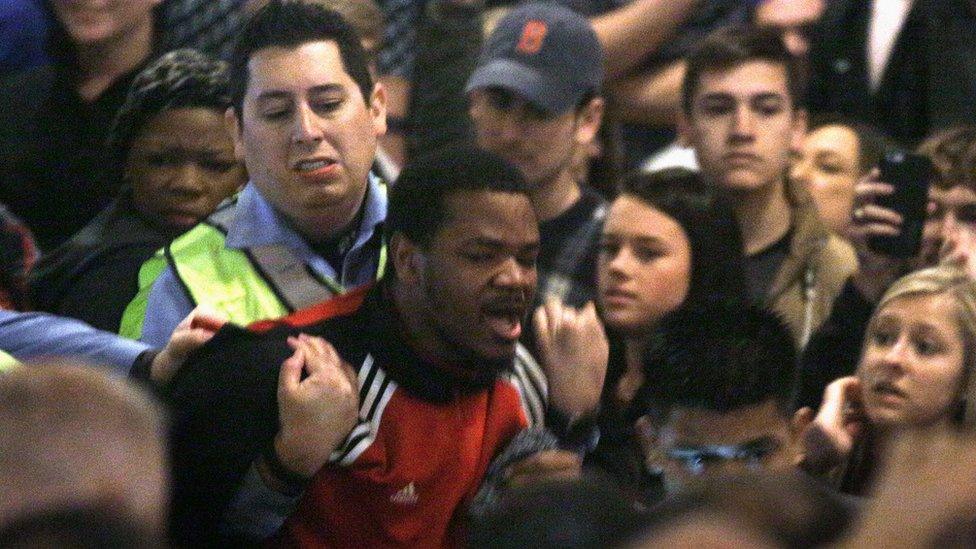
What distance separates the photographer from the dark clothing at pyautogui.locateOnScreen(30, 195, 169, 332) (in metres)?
3.88

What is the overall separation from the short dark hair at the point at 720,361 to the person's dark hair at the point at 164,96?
3.43 feet

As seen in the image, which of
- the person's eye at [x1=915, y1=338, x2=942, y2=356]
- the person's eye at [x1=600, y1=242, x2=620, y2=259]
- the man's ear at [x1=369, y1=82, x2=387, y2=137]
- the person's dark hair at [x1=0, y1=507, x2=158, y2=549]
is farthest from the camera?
the person's eye at [x1=600, y1=242, x2=620, y2=259]

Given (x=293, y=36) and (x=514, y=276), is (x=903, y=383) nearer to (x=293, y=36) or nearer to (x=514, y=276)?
(x=514, y=276)

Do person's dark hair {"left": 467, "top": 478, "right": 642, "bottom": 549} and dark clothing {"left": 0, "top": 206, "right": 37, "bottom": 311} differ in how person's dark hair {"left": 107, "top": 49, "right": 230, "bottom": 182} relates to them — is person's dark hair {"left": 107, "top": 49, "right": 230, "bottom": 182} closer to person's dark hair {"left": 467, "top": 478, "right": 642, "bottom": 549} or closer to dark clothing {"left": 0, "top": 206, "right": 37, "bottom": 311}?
dark clothing {"left": 0, "top": 206, "right": 37, "bottom": 311}

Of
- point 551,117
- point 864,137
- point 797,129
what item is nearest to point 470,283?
point 551,117

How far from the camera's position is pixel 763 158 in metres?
4.65

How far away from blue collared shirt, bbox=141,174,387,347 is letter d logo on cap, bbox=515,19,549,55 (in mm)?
1110

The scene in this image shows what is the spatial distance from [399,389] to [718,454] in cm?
57

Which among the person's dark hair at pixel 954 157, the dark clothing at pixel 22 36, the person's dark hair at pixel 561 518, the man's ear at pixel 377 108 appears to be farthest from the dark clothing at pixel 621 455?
the dark clothing at pixel 22 36

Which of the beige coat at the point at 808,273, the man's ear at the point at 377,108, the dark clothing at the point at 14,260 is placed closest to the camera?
the man's ear at the point at 377,108

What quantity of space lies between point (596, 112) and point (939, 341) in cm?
129

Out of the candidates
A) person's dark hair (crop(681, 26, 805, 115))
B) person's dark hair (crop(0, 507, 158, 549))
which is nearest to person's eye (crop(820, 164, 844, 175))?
person's dark hair (crop(681, 26, 805, 115))

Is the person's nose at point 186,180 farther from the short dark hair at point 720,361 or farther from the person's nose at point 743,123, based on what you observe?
the person's nose at point 743,123

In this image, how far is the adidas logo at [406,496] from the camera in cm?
320
